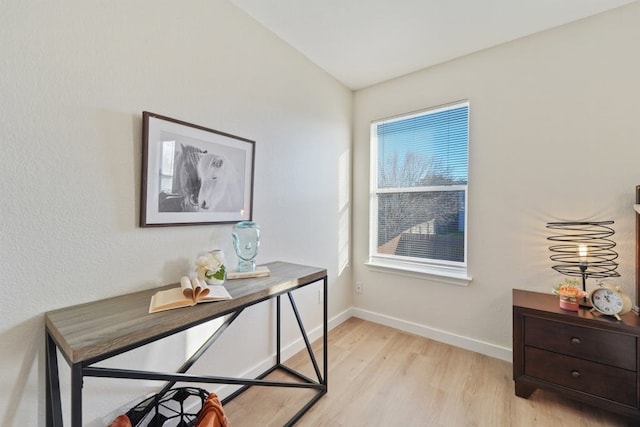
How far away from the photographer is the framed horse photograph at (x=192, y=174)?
130 cm

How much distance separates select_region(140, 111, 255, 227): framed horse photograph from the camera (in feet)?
4.26

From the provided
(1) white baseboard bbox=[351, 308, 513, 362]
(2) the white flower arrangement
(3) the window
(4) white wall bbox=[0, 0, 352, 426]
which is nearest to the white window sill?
(3) the window

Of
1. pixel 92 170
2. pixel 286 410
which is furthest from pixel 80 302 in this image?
pixel 286 410

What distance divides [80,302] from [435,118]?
9.09ft

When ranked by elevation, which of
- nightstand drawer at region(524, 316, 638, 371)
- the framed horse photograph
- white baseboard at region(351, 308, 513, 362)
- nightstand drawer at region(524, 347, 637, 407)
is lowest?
white baseboard at region(351, 308, 513, 362)

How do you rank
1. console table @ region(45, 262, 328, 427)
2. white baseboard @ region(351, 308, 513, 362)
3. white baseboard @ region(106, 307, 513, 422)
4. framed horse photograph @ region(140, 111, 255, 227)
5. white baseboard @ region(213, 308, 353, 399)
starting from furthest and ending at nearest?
white baseboard @ region(351, 308, 513, 362) → white baseboard @ region(106, 307, 513, 422) → white baseboard @ region(213, 308, 353, 399) → framed horse photograph @ region(140, 111, 255, 227) → console table @ region(45, 262, 328, 427)

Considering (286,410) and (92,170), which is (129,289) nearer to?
(92,170)

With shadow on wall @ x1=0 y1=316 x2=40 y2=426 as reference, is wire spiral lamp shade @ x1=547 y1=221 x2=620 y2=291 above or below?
above

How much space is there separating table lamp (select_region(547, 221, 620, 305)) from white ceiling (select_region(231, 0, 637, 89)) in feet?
4.60

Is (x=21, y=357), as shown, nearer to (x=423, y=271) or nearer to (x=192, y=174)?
(x=192, y=174)

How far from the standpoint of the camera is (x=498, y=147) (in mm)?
2143

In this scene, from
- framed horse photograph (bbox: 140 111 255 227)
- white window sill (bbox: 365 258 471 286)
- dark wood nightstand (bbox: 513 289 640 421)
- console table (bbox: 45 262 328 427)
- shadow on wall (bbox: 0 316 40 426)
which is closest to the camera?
console table (bbox: 45 262 328 427)

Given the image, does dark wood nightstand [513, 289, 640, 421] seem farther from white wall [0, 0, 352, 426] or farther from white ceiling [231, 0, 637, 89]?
white ceiling [231, 0, 637, 89]

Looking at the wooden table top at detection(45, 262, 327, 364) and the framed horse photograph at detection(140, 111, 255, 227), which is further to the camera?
the framed horse photograph at detection(140, 111, 255, 227)
